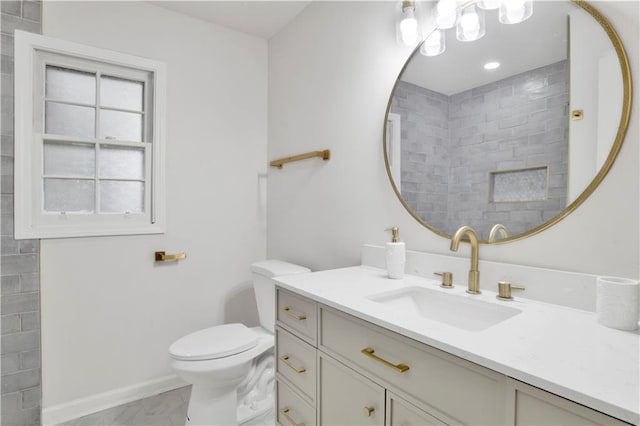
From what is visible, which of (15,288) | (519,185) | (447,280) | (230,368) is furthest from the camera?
(15,288)

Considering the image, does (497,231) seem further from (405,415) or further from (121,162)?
(121,162)

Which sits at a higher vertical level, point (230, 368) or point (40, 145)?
point (40, 145)

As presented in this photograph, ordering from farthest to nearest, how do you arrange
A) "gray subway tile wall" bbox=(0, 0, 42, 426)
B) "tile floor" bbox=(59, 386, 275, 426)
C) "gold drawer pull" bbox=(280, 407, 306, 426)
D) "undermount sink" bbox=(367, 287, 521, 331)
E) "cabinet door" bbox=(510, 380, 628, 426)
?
"tile floor" bbox=(59, 386, 275, 426)
"gray subway tile wall" bbox=(0, 0, 42, 426)
"gold drawer pull" bbox=(280, 407, 306, 426)
"undermount sink" bbox=(367, 287, 521, 331)
"cabinet door" bbox=(510, 380, 628, 426)

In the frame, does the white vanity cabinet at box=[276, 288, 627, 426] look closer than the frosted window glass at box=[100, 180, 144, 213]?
Yes

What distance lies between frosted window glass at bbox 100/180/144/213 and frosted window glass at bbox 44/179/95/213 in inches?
2.4

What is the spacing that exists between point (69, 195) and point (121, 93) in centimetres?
71

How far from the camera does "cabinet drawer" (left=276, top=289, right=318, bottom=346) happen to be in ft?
3.92

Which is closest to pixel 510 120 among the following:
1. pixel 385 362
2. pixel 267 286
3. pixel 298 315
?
pixel 385 362

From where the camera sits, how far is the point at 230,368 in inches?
63.1

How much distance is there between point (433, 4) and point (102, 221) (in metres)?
2.12

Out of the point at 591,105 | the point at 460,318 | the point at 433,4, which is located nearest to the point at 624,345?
the point at 460,318

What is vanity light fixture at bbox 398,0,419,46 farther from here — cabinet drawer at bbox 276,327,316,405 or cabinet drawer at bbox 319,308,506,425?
cabinet drawer at bbox 276,327,316,405

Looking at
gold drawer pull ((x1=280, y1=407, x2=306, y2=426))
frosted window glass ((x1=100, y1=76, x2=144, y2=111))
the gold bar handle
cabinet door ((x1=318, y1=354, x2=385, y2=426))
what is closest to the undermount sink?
cabinet door ((x1=318, y1=354, x2=385, y2=426))

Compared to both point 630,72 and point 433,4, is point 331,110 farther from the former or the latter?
point 630,72
